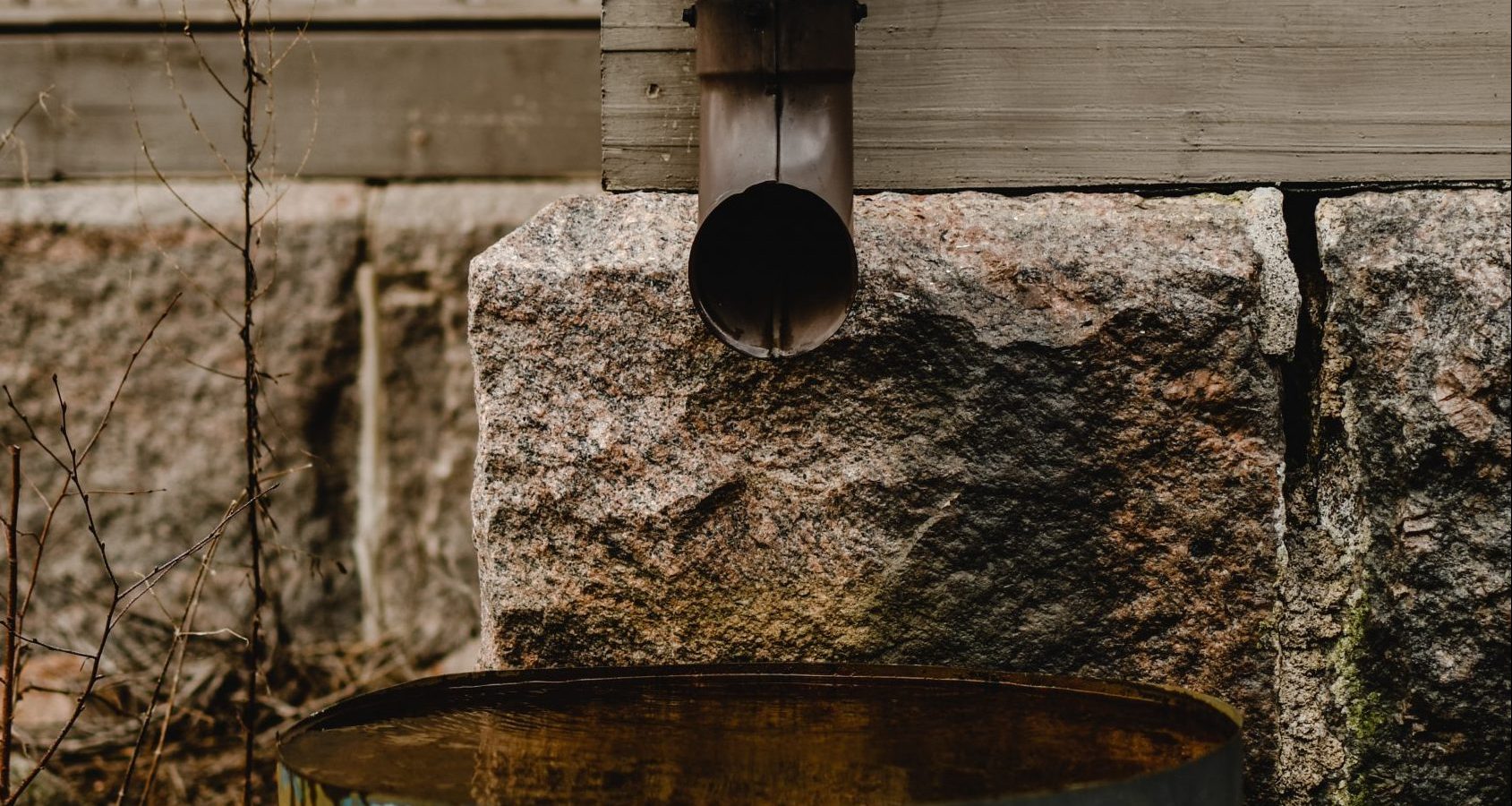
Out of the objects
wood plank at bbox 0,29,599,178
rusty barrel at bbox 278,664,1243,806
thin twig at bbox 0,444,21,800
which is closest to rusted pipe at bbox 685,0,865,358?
rusty barrel at bbox 278,664,1243,806

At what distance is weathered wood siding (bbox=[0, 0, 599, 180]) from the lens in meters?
3.48

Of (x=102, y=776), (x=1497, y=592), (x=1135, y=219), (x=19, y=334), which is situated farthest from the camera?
(x=19, y=334)

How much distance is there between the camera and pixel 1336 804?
2.01 m

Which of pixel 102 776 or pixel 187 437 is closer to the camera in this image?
pixel 102 776

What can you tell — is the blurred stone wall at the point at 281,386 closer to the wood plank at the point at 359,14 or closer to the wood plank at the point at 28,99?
the wood plank at the point at 28,99

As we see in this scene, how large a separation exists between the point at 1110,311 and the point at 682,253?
672mm

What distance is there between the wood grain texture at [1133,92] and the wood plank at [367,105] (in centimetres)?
141

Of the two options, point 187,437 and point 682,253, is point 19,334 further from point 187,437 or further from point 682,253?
point 682,253

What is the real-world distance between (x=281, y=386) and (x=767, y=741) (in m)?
2.34

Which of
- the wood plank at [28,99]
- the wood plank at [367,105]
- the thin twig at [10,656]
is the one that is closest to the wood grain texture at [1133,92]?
the thin twig at [10,656]

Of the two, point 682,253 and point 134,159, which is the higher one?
point 134,159

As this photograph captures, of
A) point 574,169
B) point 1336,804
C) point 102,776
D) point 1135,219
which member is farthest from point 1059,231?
point 102,776

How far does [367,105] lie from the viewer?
350 cm

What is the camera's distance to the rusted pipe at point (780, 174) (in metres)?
1.80
